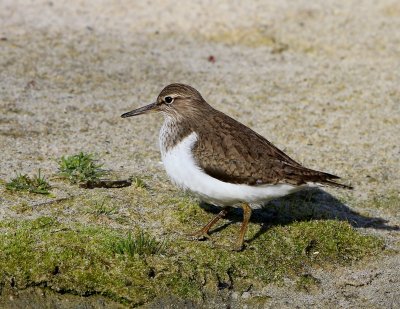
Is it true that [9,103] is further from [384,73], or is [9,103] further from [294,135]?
[384,73]

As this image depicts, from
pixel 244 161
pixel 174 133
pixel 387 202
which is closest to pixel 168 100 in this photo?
pixel 174 133

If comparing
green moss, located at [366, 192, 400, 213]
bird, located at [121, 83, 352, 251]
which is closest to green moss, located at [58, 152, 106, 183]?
bird, located at [121, 83, 352, 251]

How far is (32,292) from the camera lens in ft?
19.7

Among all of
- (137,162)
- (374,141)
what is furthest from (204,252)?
(374,141)

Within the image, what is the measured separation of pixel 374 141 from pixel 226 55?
3.13 metres

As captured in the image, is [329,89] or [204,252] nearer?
[204,252]

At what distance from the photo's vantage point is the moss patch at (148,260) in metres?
6.06

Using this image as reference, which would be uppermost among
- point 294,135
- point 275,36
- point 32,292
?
point 275,36

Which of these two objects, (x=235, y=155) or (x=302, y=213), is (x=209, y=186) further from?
(x=302, y=213)

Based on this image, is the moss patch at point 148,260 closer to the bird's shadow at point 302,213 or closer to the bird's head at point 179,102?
the bird's shadow at point 302,213

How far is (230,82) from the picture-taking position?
34.4 ft

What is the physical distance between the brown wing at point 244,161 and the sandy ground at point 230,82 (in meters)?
0.93

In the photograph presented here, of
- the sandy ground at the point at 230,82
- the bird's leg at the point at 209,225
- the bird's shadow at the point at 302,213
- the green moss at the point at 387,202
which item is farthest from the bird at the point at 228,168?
the green moss at the point at 387,202

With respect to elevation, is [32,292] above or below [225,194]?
below
